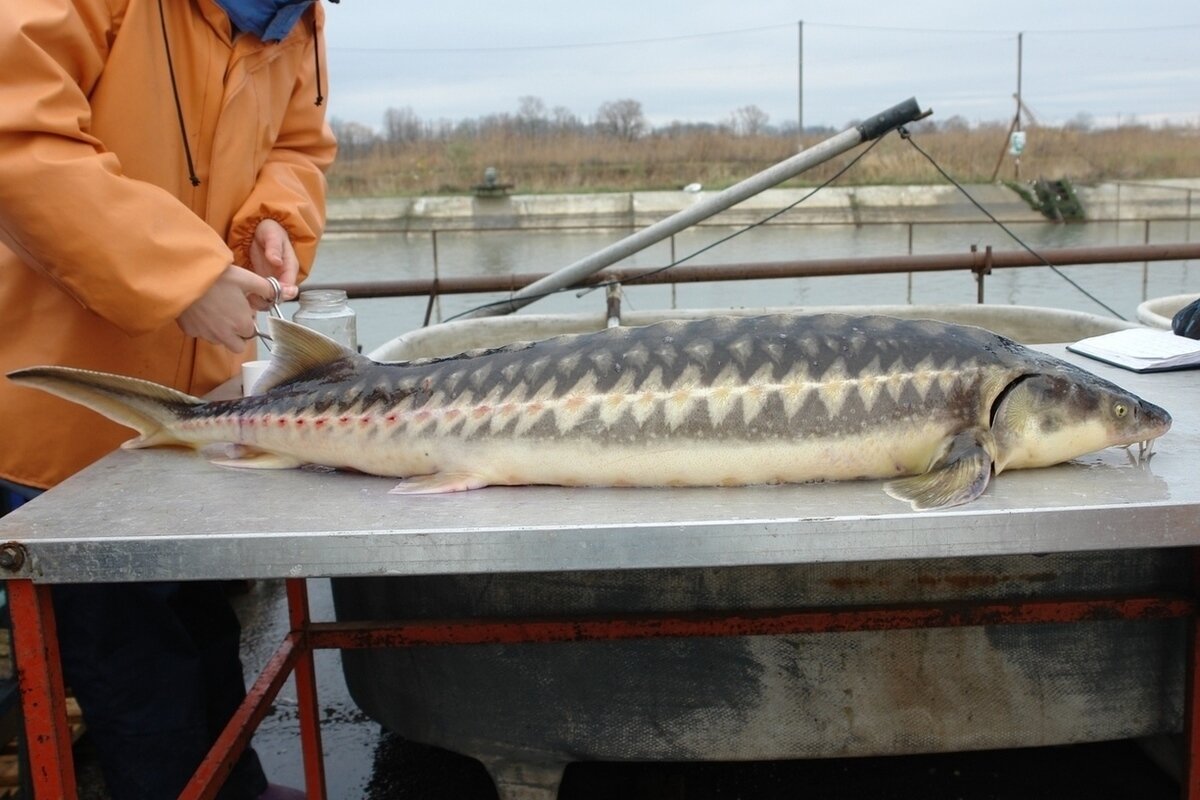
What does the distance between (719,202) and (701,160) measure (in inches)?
1077

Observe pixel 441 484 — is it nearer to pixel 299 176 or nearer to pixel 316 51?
pixel 299 176

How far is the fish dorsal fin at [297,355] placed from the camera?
6.14ft

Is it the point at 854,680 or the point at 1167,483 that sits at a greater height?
the point at 1167,483

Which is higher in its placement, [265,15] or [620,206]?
[265,15]

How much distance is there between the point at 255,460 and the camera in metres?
1.83

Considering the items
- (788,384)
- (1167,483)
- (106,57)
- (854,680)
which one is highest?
(106,57)

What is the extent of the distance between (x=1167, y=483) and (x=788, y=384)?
0.56 metres

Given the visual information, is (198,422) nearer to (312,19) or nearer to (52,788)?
(52,788)

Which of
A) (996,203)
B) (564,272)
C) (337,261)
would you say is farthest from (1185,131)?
(564,272)

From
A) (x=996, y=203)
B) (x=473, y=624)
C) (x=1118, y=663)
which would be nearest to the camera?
(x=473, y=624)

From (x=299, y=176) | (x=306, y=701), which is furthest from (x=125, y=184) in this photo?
(x=306, y=701)

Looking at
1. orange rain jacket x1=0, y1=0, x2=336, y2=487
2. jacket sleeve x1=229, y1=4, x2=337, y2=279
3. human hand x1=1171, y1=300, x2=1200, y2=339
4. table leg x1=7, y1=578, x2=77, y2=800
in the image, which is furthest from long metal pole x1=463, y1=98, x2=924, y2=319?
table leg x1=7, y1=578, x2=77, y2=800

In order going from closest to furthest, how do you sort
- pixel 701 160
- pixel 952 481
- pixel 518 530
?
pixel 518 530 < pixel 952 481 < pixel 701 160

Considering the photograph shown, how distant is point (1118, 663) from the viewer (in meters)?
2.16
